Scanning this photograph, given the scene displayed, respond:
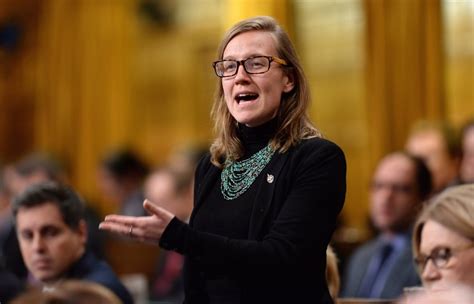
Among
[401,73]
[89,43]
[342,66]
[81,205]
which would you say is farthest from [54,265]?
[89,43]

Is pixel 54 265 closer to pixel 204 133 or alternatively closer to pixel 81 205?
pixel 81 205

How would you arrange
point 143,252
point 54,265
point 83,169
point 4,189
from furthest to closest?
1. point 83,169
2. point 4,189
3. point 143,252
4. point 54,265

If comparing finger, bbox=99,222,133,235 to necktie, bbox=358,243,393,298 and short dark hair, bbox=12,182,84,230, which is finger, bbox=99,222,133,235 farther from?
necktie, bbox=358,243,393,298

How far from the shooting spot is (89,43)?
371 inches

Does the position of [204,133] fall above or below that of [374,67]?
below

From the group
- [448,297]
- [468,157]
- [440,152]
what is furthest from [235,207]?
[440,152]

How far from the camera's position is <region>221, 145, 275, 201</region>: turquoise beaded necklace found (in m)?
2.53

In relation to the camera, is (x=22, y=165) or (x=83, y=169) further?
(x=83, y=169)

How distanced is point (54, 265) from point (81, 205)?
0.89 ft

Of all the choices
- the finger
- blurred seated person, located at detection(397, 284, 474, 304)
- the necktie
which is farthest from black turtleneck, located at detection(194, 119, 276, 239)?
the necktie

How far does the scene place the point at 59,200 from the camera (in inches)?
143

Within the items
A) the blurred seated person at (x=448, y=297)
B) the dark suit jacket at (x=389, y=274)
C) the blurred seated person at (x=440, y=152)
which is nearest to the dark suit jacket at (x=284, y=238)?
the blurred seated person at (x=448, y=297)

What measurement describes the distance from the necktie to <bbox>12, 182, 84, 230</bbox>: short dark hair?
5.06ft

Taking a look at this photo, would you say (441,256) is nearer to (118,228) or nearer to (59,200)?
(118,228)
